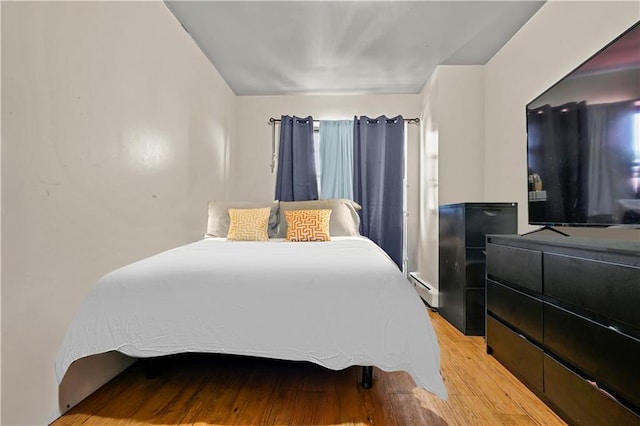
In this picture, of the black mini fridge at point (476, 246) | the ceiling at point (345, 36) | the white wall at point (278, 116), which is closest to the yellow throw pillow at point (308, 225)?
the black mini fridge at point (476, 246)

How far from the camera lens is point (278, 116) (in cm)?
369

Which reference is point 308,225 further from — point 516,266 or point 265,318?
point 516,266

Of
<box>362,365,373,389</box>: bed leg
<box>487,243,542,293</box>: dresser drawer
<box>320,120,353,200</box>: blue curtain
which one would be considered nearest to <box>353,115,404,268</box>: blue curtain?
<box>320,120,353,200</box>: blue curtain

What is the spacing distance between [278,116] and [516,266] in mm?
2972

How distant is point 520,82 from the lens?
7.84ft

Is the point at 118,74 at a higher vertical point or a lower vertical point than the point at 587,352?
higher

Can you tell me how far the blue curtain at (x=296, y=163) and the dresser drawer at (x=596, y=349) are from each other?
8.59ft

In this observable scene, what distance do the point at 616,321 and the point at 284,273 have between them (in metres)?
1.21

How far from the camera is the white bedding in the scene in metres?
1.19

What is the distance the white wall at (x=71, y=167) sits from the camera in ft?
3.78

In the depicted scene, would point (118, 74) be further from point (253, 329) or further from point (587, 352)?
point (587, 352)

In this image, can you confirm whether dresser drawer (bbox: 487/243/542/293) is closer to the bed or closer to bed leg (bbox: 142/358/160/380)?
the bed

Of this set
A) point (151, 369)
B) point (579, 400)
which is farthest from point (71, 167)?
point (579, 400)

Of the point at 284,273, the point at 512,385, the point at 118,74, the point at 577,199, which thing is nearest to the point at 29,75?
the point at 118,74
